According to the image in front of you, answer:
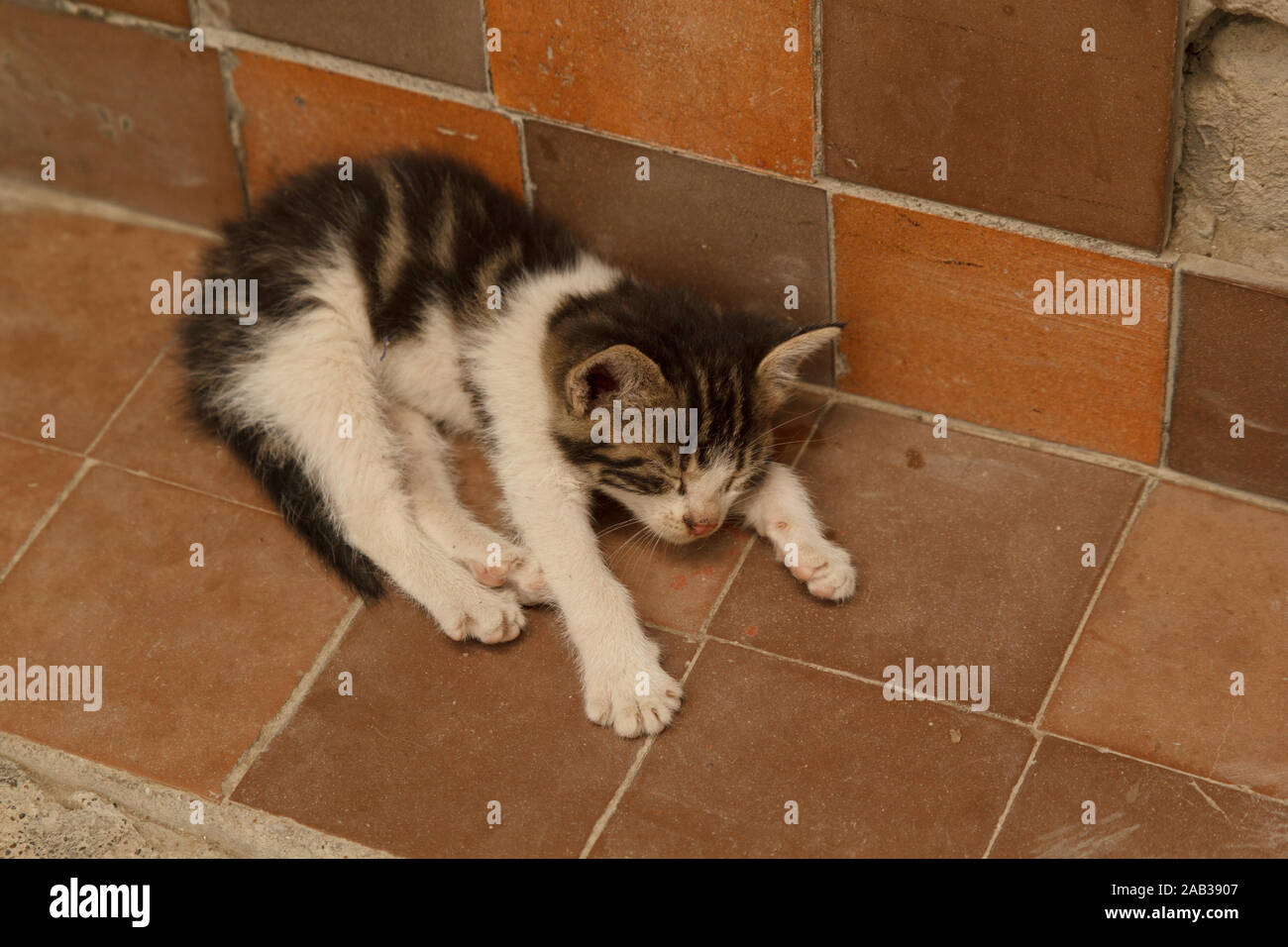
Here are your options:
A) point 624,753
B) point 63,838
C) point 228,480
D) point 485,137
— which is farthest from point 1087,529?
point 63,838

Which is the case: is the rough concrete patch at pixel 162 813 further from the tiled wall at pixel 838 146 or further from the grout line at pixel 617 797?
the tiled wall at pixel 838 146

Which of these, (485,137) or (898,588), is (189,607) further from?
(898,588)

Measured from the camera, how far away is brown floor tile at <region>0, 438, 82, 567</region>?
11.7 ft

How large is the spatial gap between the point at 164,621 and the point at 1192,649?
212 centimetres

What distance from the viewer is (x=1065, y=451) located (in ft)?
11.6

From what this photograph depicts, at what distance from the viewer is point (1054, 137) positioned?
303 centimetres

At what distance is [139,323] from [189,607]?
911mm

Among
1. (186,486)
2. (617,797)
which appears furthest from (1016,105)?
(186,486)

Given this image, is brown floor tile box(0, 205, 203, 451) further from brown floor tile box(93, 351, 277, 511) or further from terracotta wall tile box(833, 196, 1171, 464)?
terracotta wall tile box(833, 196, 1171, 464)

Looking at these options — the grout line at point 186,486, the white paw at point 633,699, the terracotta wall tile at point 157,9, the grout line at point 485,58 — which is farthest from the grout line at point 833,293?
the terracotta wall tile at point 157,9

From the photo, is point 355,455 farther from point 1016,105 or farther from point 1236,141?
point 1236,141

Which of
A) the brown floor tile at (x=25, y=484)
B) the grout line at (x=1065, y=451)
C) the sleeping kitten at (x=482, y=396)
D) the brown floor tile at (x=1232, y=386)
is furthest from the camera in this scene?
the brown floor tile at (x=25, y=484)

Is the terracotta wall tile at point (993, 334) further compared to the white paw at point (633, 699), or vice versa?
the terracotta wall tile at point (993, 334)

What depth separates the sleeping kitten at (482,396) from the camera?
3191 millimetres
